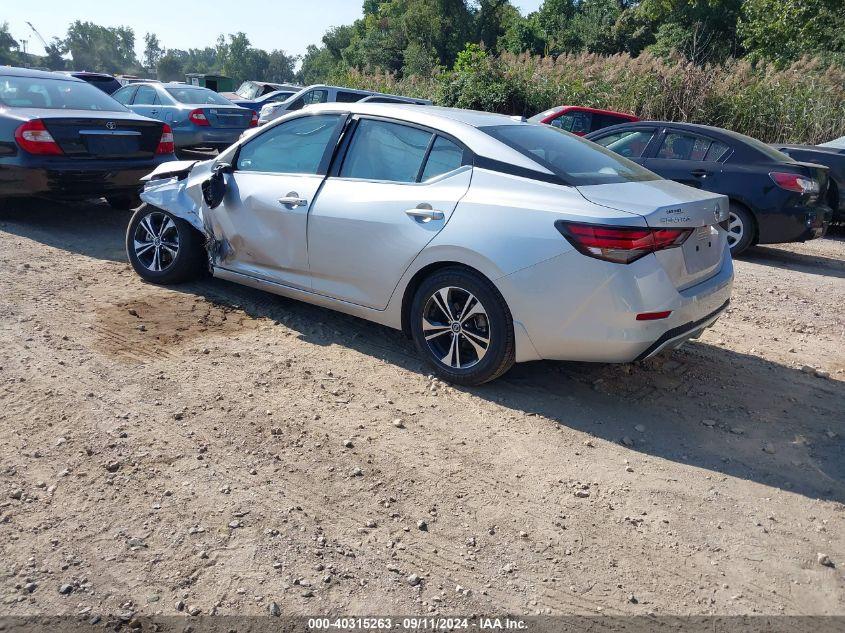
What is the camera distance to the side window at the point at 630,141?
9.21 metres

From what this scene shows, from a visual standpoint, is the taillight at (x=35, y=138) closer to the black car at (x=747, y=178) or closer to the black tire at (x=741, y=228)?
the black car at (x=747, y=178)

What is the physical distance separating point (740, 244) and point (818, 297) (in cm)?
168

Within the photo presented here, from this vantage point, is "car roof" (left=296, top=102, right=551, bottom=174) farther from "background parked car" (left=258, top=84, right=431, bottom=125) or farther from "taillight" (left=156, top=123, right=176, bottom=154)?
"background parked car" (left=258, top=84, right=431, bottom=125)

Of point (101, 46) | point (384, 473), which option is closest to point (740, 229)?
point (384, 473)

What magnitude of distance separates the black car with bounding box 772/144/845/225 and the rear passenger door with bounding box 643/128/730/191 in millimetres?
1753

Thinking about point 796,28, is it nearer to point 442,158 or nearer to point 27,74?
point 27,74

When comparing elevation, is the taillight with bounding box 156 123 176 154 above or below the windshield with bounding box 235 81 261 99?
above

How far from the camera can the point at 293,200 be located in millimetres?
4867

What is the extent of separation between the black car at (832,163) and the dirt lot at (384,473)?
→ 5455 mm

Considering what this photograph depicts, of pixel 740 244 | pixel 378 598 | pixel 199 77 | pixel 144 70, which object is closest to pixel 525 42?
pixel 199 77

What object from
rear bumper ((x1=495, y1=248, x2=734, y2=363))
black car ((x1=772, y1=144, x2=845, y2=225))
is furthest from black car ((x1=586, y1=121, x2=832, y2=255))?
rear bumper ((x1=495, y1=248, x2=734, y2=363))

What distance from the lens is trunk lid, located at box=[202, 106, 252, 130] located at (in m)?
13.4

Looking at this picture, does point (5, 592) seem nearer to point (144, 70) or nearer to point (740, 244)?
point (740, 244)

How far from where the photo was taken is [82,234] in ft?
25.4
